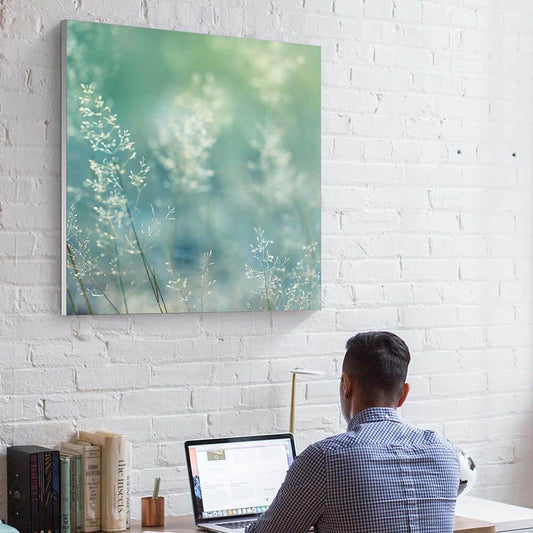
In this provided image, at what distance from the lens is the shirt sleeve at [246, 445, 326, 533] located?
88.0 inches

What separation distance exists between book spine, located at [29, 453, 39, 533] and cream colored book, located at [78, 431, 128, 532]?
19cm

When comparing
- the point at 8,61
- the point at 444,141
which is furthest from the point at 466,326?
the point at 8,61

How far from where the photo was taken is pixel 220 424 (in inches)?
124

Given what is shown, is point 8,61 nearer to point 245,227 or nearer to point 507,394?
point 245,227

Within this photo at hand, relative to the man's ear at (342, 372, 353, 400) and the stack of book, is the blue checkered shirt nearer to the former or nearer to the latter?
the man's ear at (342, 372, 353, 400)

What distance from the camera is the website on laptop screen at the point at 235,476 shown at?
2.89 meters

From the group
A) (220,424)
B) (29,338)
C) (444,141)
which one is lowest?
(220,424)

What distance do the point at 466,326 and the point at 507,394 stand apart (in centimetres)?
31

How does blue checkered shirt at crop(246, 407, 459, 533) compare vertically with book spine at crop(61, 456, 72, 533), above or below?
above

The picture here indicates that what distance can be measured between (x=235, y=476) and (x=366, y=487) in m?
0.78

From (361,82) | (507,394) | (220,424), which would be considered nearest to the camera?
(220,424)

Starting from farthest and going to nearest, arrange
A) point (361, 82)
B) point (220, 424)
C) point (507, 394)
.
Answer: point (507, 394)
point (361, 82)
point (220, 424)

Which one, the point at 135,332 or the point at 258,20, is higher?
the point at 258,20

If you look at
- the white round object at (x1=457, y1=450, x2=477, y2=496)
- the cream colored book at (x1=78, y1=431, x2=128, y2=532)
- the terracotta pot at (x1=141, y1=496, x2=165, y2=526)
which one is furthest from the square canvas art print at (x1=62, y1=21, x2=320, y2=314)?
the white round object at (x1=457, y1=450, x2=477, y2=496)
